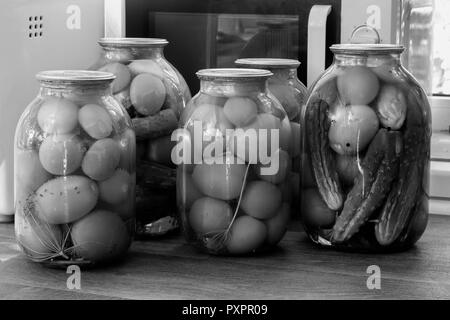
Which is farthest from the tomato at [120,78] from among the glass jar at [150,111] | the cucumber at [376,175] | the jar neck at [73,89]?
the cucumber at [376,175]

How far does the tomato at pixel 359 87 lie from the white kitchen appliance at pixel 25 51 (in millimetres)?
462

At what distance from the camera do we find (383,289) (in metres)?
0.97

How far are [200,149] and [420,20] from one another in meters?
0.60

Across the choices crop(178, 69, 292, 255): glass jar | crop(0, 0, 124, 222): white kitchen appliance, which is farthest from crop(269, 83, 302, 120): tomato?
crop(0, 0, 124, 222): white kitchen appliance

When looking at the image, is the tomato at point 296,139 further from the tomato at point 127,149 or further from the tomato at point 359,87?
the tomato at point 127,149

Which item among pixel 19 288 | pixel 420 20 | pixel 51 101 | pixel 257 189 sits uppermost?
pixel 420 20

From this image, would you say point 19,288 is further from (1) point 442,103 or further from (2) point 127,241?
(1) point 442,103

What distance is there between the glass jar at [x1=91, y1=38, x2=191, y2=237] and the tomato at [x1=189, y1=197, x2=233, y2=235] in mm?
99

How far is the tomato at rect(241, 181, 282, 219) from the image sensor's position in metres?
1.05

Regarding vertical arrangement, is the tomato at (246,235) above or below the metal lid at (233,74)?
below

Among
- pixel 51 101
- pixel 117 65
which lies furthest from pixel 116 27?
pixel 51 101

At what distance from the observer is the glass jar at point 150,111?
1137 millimetres

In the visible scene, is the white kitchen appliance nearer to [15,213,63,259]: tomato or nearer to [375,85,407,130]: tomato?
[15,213,63,259]: tomato

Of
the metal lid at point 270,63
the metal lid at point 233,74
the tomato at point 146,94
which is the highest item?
the metal lid at point 270,63
